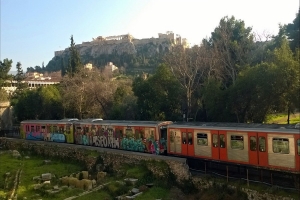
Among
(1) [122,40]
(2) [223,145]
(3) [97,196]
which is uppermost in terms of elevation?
(1) [122,40]

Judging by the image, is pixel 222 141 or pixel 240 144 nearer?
pixel 240 144

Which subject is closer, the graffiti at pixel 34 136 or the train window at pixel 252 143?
the train window at pixel 252 143

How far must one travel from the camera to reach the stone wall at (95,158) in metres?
19.8

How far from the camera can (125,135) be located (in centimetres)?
2542

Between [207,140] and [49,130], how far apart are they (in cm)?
2018

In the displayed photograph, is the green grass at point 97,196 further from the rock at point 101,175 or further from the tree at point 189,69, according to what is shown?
the tree at point 189,69

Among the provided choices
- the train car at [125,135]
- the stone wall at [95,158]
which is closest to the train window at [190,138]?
the stone wall at [95,158]

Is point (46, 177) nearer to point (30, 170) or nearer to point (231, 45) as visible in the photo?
point (30, 170)

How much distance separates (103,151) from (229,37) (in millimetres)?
18898

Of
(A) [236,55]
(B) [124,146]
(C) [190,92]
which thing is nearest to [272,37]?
(A) [236,55]

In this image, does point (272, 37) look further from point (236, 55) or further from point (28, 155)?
point (28, 155)

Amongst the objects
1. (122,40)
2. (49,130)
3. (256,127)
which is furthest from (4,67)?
(122,40)

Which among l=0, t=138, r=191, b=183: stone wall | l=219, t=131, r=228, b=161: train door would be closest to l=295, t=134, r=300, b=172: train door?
l=219, t=131, r=228, b=161: train door

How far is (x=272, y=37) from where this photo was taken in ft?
117
